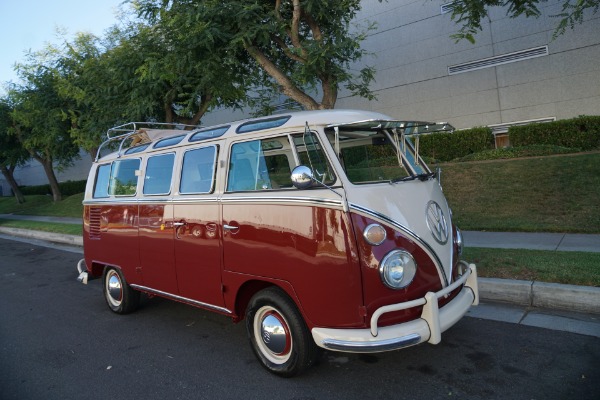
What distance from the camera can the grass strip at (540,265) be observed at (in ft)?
16.7

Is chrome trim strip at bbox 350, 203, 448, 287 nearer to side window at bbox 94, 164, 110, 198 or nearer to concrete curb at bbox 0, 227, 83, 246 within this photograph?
side window at bbox 94, 164, 110, 198

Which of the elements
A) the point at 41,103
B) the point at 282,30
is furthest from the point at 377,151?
the point at 41,103

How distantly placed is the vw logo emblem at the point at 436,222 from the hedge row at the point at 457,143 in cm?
1074

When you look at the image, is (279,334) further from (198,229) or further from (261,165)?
(261,165)

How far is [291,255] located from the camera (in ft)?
11.6

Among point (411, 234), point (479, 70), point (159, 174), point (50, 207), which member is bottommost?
point (411, 234)

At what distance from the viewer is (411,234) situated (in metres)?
3.44

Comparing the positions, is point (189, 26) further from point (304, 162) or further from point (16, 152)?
point (16, 152)

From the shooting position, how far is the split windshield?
12.3 ft

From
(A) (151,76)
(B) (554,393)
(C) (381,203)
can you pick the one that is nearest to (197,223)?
(C) (381,203)

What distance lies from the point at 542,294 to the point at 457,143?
9800 mm

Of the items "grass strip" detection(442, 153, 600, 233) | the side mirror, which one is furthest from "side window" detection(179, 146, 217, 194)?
"grass strip" detection(442, 153, 600, 233)

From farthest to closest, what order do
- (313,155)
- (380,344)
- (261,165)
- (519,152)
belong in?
(519,152) → (261,165) → (313,155) → (380,344)

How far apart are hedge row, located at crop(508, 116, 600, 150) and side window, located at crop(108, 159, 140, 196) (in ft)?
37.0
